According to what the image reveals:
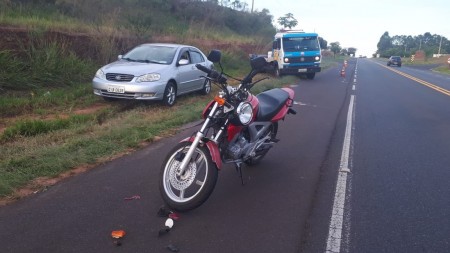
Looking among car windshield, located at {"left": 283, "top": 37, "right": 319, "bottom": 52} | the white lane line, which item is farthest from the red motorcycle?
car windshield, located at {"left": 283, "top": 37, "right": 319, "bottom": 52}

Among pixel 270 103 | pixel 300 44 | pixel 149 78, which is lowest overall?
pixel 149 78

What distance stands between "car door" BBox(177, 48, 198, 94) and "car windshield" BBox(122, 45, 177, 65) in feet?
0.92

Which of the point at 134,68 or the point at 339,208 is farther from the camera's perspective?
the point at 134,68

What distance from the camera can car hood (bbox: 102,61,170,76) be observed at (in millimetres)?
9984

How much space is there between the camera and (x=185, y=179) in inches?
171

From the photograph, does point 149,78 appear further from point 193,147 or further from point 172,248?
point 172,248

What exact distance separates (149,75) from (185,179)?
6115mm

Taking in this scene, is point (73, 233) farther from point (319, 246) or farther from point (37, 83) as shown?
point (37, 83)

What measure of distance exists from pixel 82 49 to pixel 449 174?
37.7 feet

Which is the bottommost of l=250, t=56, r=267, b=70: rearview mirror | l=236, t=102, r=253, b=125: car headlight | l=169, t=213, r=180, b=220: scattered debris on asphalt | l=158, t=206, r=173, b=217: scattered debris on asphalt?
l=169, t=213, r=180, b=220: scattered debris on asphalt

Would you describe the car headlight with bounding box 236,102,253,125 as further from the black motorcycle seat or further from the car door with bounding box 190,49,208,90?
the car door with bounding box 190,49,208,90

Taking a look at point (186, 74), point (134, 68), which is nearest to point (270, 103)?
point (134, 68)

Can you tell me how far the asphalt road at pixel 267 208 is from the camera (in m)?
3.71

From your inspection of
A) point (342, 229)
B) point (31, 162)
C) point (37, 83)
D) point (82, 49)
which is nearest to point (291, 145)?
point (342, 229)
